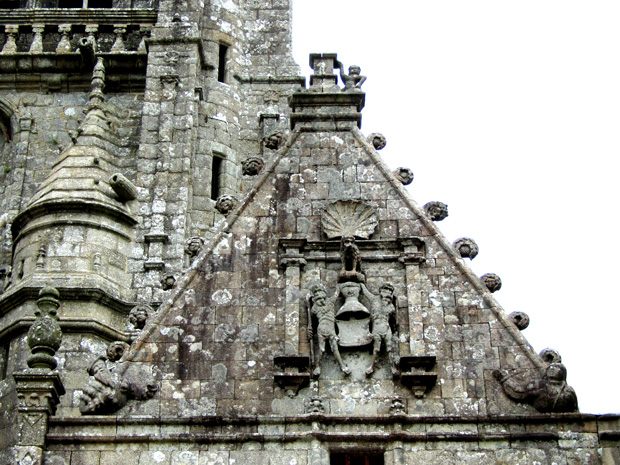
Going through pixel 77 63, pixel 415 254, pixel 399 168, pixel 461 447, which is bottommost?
pixel 461 447

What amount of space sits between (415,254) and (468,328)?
1352 mm

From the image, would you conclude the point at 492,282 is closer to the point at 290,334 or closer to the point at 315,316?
the point at 315,316

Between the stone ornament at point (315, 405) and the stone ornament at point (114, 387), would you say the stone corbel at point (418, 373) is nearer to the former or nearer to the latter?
the stone ornament at point (315, 405)

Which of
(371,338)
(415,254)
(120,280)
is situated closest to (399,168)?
(415,254)

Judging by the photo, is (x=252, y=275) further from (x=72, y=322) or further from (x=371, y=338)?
(x=72, y=322)

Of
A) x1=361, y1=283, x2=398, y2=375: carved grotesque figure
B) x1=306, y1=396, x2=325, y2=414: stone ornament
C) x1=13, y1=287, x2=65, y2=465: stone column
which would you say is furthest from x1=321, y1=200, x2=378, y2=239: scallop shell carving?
x1=13, y1=287, x2=65, y2=465: stone column

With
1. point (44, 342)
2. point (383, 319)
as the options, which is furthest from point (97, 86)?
point (383, 319)

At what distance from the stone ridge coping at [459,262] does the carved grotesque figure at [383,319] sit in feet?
3.54

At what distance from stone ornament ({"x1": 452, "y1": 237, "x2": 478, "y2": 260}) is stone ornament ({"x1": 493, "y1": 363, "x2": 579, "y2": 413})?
6.75 ft

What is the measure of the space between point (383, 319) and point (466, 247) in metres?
1.74

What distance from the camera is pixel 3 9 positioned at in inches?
1297

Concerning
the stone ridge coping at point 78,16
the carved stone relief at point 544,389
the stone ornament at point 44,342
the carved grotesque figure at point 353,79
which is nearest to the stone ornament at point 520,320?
the carved stone relief at point 544,389

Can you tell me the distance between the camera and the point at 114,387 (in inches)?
758

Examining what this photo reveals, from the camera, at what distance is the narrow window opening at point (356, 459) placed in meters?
18.9
